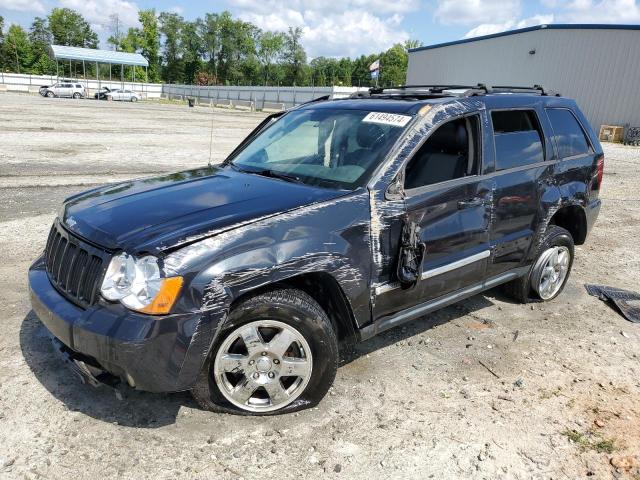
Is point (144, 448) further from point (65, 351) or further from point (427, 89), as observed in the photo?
point (427, 89)

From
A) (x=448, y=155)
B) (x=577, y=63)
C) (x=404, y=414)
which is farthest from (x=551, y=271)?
(x=577, y=63)

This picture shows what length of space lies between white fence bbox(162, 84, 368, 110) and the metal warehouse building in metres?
10.6

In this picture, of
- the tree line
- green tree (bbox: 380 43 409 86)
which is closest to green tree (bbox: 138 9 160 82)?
the tree line

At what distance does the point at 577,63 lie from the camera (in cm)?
3005

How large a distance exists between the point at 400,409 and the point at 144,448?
145 cm

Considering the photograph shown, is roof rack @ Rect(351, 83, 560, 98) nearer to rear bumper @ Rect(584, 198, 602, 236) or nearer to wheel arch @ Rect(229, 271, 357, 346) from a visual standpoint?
rear bumper @ Rect(584, 198, 602, 236)

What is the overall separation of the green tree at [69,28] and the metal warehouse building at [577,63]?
90146 millimetres

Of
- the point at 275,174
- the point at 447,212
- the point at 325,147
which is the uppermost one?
the point at 325,147

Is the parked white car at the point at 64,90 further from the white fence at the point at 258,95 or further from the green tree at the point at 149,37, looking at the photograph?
the green tree at the point at 149,37

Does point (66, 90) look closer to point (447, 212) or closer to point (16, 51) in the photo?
point (16, 51)

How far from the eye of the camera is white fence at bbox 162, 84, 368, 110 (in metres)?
46.1

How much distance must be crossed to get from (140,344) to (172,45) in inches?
4549

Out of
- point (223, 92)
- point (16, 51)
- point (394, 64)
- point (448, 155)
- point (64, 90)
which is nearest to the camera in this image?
point (448, 155)

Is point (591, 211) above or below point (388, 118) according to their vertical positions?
below
